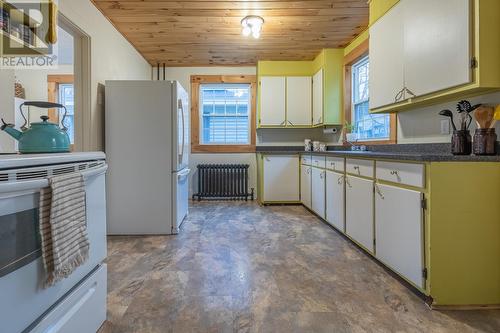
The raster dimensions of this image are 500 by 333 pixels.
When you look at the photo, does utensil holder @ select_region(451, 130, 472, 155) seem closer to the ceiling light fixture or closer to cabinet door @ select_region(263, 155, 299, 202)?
the ceiling light fixture

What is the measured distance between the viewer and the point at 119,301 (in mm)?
1728

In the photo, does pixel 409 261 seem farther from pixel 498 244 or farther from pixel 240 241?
pixel 240 241

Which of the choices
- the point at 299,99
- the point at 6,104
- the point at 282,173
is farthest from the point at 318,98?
the point at 6,104

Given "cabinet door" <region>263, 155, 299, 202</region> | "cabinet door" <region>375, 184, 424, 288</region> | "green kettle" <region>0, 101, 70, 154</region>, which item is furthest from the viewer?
"cabinet door" <region>263, 155, 299, 202</region>

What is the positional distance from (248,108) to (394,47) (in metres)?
3.11

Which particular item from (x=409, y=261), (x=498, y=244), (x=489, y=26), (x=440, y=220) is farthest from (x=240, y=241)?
(x=489, y=26)

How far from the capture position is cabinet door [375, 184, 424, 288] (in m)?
1.73

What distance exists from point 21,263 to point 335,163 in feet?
9.13

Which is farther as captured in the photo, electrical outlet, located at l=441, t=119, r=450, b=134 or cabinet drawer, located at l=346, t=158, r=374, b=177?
cabinet drawer, located at l=346, t=158, r=374, b=177

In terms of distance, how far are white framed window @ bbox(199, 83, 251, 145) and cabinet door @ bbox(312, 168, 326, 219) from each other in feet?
5.96

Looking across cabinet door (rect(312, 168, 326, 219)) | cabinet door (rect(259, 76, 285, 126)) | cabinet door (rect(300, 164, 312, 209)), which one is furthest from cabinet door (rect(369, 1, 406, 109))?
cabinet door (rect(259, 76, 285, 126))

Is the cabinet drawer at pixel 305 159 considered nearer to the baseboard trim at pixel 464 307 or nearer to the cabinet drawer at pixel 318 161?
the cabinet drawer at pixel 318 161

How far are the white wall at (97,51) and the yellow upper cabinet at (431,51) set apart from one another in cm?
278

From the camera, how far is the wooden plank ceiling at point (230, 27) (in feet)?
9.86
